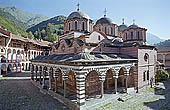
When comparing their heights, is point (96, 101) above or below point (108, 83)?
below

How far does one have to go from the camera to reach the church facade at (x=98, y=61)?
471 inches

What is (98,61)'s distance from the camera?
1095cm

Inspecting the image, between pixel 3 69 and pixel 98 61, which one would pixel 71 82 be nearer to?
pixel 98 61

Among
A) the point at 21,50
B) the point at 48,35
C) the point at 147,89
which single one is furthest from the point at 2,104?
the point at 48,35

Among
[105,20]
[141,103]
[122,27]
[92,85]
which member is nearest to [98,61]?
[92,85]

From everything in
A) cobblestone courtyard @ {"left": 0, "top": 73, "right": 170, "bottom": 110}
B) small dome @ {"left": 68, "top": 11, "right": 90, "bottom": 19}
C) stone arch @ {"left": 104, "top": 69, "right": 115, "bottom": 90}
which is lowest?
cobblestone courtyard @ {"left": 0, "top": 73, "right": 170, "bottom": 110}

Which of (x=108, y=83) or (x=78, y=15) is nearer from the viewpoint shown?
(x=108, y=83)

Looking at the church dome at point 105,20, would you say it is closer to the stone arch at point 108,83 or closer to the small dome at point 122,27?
the small dome at point 122,27

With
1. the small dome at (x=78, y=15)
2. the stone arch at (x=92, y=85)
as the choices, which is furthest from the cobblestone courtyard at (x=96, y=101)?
the small dome at (x=78, y=15)

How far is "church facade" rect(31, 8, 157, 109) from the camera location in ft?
39.3

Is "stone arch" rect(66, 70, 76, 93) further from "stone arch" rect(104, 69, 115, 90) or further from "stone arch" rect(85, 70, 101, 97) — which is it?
"stone arch" rect(104, 69, 115, 90)

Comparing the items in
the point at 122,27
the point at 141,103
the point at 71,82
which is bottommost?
the point at 141,103

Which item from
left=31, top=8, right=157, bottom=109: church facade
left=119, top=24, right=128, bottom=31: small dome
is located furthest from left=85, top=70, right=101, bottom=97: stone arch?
left=119, top=24, right=128, bottom=31: small dome

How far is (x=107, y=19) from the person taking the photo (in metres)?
20.8
